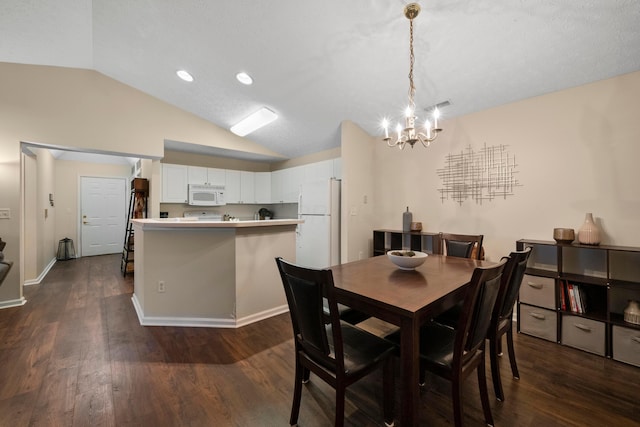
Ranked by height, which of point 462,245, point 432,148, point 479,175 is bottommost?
point 462,245

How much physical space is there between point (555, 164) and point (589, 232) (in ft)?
2.38

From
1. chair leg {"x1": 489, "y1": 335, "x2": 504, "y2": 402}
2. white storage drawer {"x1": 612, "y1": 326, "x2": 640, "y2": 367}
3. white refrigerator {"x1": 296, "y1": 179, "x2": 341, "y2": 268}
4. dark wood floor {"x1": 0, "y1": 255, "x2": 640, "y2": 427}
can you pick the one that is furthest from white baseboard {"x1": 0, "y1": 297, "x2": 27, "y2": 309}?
white storage drawer {"x1": 612, "y1": 326, "x2": 640, "y2": 367}

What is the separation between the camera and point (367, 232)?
4.19 metres

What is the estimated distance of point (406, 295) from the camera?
1.43 m

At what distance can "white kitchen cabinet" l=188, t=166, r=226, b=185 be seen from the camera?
16.8 feet

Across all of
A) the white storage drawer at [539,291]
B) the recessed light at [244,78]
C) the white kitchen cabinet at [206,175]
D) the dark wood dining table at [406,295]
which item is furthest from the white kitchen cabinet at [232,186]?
the white storage drawer at [539,291]

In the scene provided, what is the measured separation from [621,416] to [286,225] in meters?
2.81

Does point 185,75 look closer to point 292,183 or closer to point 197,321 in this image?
point 292,183

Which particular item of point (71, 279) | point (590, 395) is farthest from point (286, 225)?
point (71, 279)

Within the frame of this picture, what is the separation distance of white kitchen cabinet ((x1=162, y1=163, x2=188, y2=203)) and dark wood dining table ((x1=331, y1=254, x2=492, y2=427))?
412cm

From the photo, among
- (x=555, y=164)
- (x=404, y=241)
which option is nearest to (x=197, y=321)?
(x=404, y=241)

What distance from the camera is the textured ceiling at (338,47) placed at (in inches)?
81.3

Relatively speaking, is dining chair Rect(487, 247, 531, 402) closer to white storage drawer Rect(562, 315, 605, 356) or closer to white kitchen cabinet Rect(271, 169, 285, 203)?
white storage drawer Rect(562, 315, 605, 356)

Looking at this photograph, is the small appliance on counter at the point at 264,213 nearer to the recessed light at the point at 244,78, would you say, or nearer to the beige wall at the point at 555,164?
the recessed light at the point at 244,78
